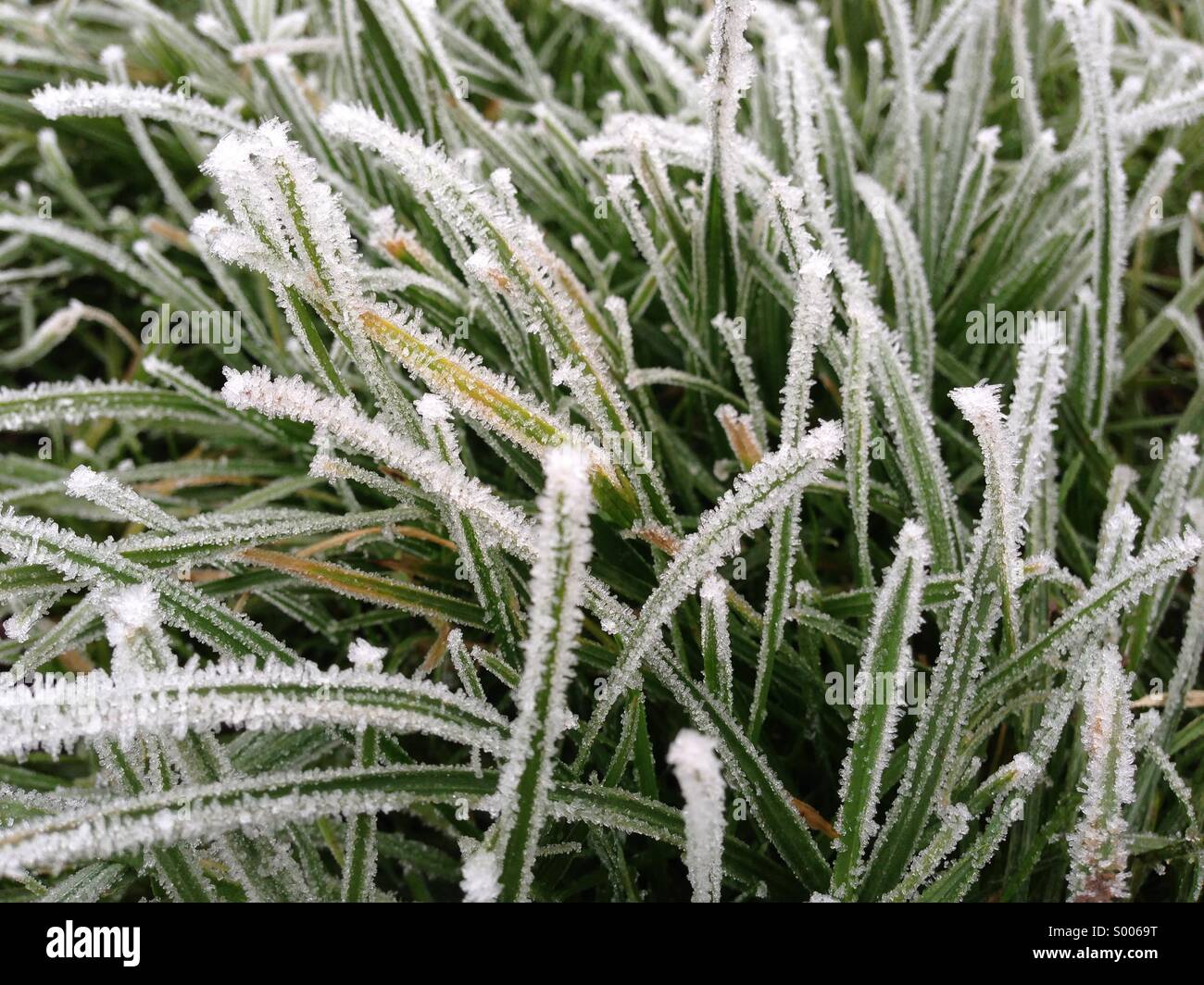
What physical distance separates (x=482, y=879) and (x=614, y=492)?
400mm

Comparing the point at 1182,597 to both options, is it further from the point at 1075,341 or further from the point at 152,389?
the point at 152,389

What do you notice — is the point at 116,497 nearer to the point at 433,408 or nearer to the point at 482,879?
the point at 433,408

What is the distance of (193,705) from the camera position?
0.79 m

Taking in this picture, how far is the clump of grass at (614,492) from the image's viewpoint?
898 mm

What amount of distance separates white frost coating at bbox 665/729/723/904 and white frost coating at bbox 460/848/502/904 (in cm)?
16

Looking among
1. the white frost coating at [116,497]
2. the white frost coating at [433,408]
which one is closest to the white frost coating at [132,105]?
the white frost coating at [116,497]

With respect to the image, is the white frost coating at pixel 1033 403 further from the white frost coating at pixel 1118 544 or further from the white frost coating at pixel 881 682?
the white frost coating at pixel 881 682

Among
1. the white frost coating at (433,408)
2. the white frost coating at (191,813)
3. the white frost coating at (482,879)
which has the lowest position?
the white frost coating at (482,879)

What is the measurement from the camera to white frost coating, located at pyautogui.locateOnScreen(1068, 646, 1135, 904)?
89 centimetres

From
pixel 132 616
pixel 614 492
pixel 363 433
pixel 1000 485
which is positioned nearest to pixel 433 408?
pixel 363 433

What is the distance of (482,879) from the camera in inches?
30.5

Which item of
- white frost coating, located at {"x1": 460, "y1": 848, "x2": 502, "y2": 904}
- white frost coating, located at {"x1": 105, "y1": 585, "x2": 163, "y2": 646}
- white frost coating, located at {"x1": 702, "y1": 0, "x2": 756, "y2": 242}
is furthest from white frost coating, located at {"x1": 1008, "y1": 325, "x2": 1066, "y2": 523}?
white frost coating, located at {"x1": 105, "y1": 585, "x2": 163, "y2": 646}

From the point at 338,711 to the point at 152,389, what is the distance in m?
0.72

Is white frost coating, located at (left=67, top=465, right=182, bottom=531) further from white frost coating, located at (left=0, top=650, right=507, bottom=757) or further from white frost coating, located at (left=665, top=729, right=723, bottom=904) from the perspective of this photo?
white frost coating, located at (left=665, top=729, right=723, bottom=904)
